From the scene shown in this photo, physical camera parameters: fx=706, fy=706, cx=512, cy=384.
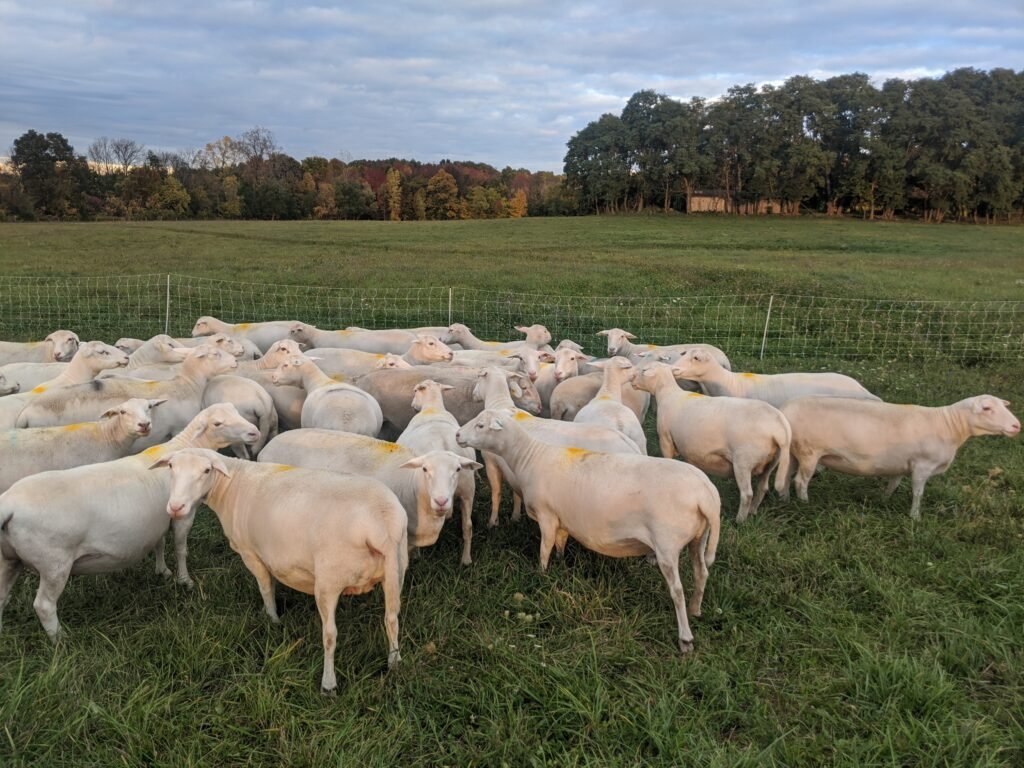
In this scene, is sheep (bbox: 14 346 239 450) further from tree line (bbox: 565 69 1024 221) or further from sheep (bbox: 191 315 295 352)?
tree line (bbox: 565 69 1024 221)

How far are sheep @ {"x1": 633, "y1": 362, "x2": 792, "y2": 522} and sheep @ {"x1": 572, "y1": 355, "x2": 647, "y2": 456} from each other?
40cm

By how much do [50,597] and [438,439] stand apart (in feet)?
10.2

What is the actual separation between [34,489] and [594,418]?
15.9ft

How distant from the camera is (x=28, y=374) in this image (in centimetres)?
895

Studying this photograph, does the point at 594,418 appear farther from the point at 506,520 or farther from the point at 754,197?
Result: the point at 754,197

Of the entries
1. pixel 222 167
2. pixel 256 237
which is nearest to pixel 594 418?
pixel 256 237

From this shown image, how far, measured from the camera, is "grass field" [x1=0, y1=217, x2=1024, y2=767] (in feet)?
12.9

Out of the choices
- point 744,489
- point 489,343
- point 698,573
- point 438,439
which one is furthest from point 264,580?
point 489,343

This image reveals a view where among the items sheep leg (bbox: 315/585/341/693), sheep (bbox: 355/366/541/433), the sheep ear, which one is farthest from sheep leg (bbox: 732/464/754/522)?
the sheep ear

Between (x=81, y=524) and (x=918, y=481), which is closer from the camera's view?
(x=81, y=524)

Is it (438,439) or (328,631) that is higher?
(438,439)

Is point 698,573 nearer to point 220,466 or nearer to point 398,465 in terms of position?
point 398,465

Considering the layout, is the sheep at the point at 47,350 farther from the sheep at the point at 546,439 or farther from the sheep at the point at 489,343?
the sheep at the point at 546,439

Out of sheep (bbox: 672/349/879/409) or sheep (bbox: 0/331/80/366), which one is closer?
sheep (bbox: 672/349/879/409)
